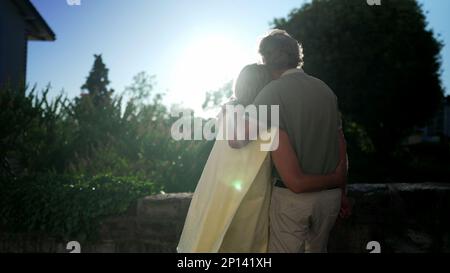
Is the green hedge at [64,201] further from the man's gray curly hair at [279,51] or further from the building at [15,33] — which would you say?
the building at [15,33]

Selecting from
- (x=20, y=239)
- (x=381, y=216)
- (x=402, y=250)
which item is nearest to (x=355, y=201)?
(x=381, y=216)

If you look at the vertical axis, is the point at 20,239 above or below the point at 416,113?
below

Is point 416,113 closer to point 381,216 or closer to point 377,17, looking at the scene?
point 377,17

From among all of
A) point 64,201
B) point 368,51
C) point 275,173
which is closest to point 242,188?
point 275,173

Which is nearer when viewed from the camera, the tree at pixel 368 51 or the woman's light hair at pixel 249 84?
the woman's light hair at pixel 249 84

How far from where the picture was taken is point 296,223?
2.41m

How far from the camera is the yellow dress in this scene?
Result: 2352 millimetres

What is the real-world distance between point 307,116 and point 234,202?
562mm

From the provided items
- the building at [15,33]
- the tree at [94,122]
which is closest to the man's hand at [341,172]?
the tree at [94,122]

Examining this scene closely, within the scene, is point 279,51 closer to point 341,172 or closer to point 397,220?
point 341,172

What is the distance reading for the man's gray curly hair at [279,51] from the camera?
2496mm

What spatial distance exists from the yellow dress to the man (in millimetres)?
75

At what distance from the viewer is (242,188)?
7.68 ft
